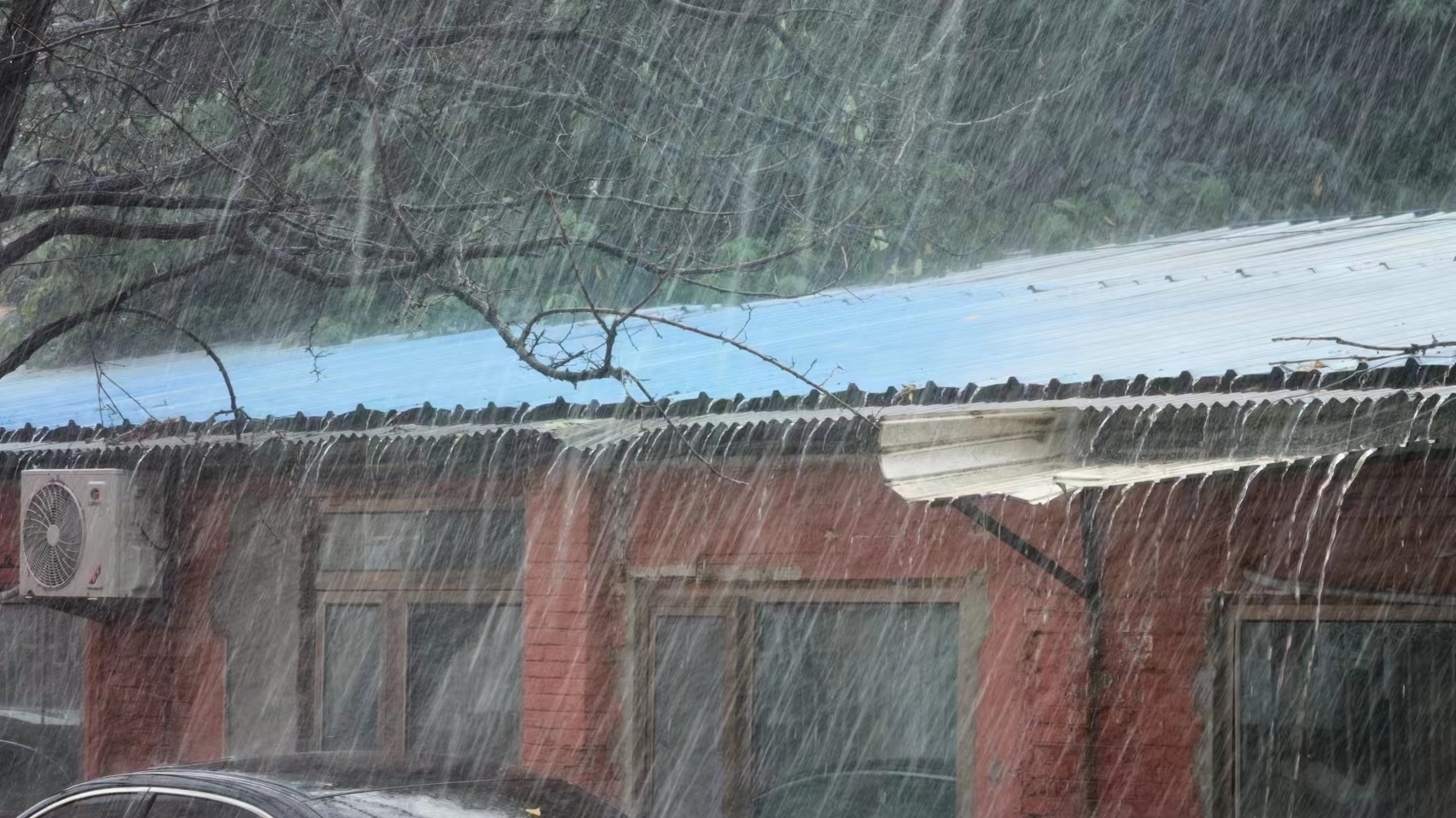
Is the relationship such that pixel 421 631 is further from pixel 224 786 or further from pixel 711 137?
pixel 711 137

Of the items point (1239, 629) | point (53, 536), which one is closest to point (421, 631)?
point (53, 536)

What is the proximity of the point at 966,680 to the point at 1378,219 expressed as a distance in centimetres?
587

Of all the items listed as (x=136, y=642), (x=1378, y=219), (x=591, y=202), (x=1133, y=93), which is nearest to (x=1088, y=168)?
(x=1133, y=93)

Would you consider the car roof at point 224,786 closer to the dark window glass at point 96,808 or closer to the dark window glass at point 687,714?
the dark window glass at point 96,808

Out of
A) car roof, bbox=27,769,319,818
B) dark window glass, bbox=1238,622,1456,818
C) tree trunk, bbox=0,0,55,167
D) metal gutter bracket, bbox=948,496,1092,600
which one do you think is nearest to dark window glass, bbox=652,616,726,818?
metal gutter bracket, bbox=948,496,1092,600

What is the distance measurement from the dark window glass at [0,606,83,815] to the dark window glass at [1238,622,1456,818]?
8127 mm

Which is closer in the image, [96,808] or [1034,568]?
[96,808]

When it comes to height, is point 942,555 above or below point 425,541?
below

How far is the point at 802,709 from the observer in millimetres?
8086

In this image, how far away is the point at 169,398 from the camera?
11.9m

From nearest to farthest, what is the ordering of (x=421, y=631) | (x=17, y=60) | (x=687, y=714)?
(x=17, y=60)
(x=687, y=714)
(x=421, y=631)

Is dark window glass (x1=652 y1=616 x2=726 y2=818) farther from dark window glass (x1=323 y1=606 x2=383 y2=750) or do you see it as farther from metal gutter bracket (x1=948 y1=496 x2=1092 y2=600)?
dark window glass (x1=323 y1=606 x2=383 y2=750)

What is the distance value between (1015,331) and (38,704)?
7785 mm

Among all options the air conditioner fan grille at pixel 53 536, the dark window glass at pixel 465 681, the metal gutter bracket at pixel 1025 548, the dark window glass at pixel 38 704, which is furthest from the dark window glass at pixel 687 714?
the dark window glass at pixel 38 704
